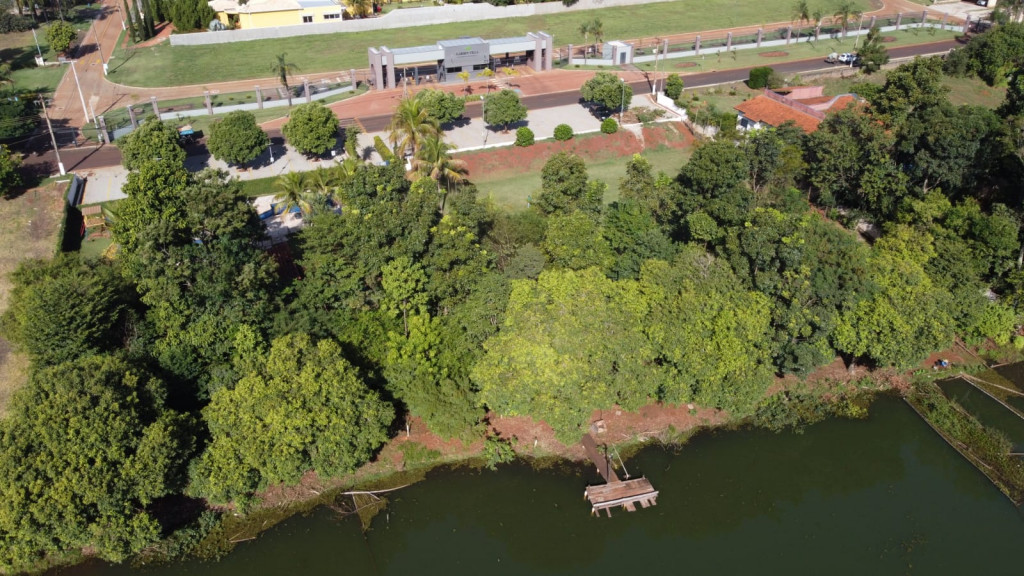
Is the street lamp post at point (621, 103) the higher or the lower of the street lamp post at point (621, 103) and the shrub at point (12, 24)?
the lower

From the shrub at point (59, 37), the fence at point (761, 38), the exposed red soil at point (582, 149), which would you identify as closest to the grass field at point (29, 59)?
the shrub at point (59, 37)

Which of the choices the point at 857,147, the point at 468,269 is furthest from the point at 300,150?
the point at 857,147

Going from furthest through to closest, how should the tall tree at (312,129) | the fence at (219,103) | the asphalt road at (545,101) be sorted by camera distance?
the fence at (219,103), the asphalt road at (545,101), the tall tree at (312,129)

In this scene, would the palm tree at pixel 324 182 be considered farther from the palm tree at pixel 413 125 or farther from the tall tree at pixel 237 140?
the tall tree at pixel 237 140

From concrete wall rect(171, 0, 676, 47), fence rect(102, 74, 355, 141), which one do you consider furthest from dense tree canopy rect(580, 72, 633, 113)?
concrete wall rect(171, 0, 676, 47)

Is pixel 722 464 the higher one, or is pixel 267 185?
pixel 267 185

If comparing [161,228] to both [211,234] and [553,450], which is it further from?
[553,450]
